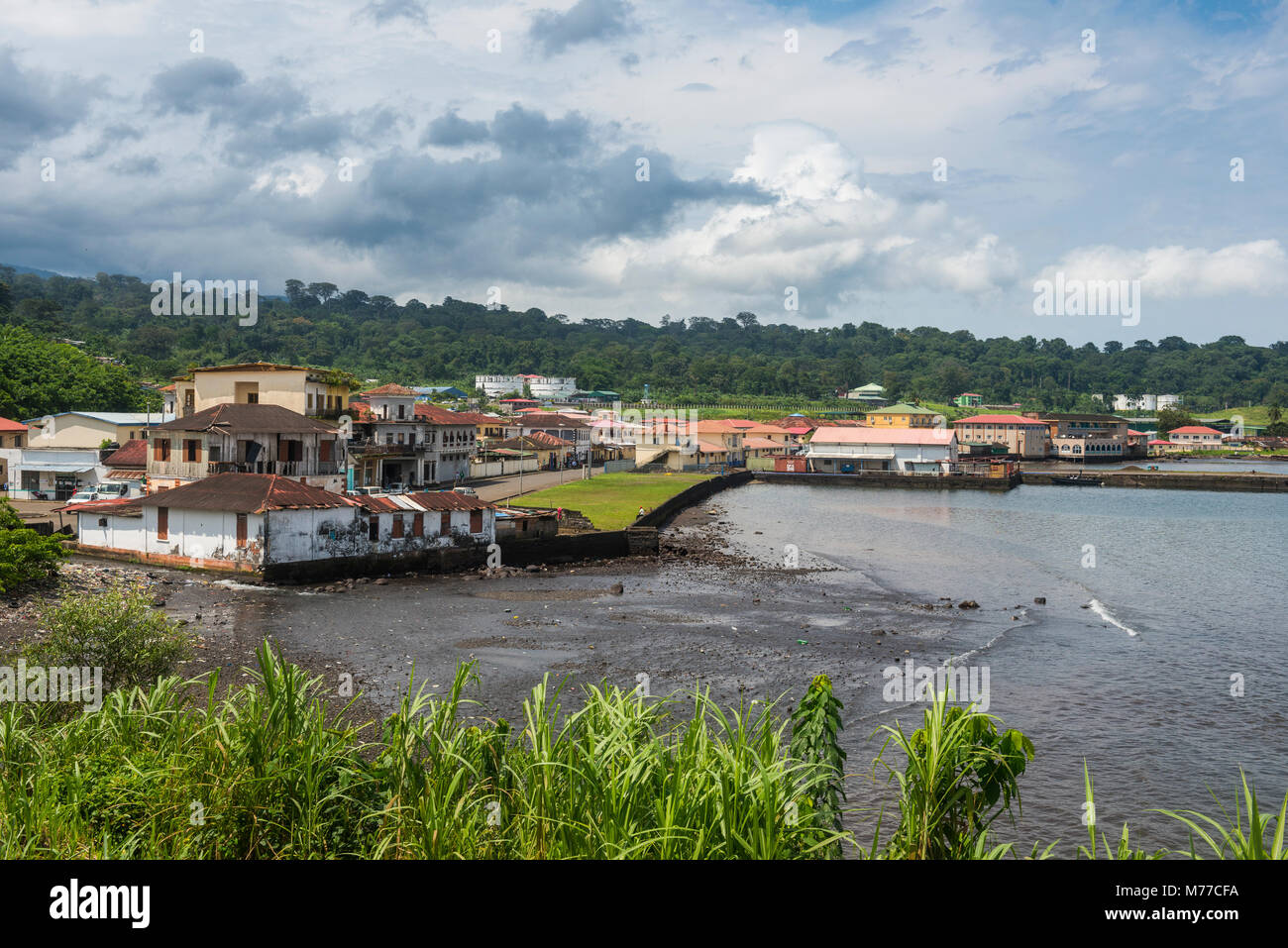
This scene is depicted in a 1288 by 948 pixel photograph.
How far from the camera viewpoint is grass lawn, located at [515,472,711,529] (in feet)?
187

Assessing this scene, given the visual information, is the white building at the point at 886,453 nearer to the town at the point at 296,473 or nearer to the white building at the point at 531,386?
the town at the point at 296,473

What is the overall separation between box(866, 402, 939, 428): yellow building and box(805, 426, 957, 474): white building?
101 ft

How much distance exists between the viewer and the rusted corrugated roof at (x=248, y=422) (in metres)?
43.8

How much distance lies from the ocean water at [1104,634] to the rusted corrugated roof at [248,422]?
24.6 meters

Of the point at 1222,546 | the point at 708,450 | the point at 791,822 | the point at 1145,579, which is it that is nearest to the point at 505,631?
the point at 791,822

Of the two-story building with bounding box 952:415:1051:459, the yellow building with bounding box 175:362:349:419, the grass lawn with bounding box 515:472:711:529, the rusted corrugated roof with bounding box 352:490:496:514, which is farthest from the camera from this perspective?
the two-story building with bounding box 952:415:1051:459

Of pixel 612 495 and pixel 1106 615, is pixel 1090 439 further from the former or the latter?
pixel 1106 615

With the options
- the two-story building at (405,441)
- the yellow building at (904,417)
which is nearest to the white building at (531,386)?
the yellow building at (904,417)

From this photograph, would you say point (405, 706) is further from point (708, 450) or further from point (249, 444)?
point (708, 450)

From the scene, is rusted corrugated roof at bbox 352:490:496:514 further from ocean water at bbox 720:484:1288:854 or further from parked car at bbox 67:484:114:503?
parked car at bbox 67:484:114:503

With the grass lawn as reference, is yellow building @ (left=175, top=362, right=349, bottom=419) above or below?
above

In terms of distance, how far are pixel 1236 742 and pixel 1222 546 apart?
41791mm

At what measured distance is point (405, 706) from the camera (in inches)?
400

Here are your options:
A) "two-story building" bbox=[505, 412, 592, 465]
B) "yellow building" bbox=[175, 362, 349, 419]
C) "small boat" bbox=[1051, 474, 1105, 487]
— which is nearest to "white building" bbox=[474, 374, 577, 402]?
"two-story building" bbox=[505, 412, 592, 465]
